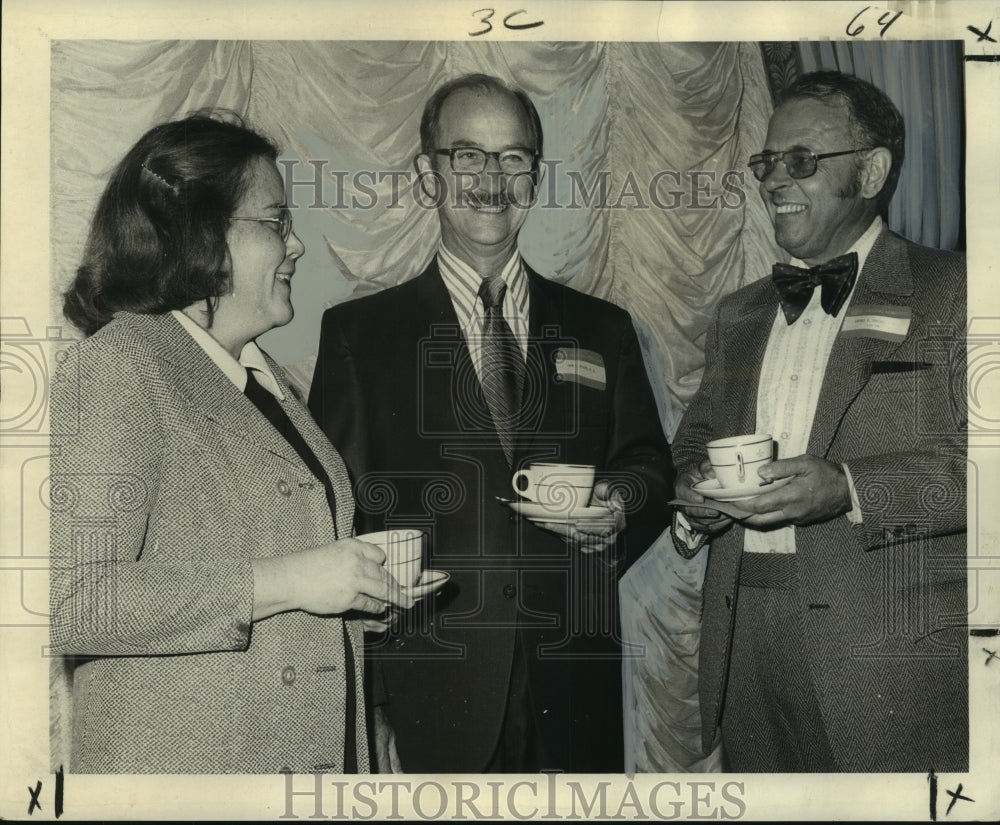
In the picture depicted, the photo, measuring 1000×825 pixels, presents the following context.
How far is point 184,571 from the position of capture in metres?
2.84

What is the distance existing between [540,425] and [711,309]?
0.55 metres

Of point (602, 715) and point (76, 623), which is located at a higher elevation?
point (76, 623)

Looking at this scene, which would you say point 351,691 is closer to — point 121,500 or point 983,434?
point 121,500

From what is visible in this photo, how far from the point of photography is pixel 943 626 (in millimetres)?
3131

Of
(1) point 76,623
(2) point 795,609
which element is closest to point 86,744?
(1) point 76,623

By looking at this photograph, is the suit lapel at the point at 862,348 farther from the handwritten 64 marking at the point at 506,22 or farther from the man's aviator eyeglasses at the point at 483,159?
the handwritten 64 marking at the point at 506,22

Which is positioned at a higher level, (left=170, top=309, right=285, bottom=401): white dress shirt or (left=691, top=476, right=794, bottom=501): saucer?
(left=170, top=309, right=285, bottom=401): white dress shirt

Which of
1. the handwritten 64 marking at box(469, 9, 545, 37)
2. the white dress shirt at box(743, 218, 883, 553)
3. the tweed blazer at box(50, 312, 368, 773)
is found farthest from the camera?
the handwritten 64 marking at box(469, 9, 545, 37)

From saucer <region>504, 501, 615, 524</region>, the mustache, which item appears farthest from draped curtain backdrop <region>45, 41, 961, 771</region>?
saucer <region>504, 501, 615, 524</region>

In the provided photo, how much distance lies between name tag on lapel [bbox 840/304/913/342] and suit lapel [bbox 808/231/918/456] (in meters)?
0.01

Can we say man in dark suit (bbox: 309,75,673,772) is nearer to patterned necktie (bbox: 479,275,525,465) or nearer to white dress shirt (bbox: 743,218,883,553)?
patterned necktie (bbox: 479,275,525,465)

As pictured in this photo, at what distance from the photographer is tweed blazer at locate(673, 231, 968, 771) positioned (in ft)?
9.91

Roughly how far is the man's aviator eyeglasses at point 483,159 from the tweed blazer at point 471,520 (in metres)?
0.28

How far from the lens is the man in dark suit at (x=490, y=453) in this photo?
3.08 meters
